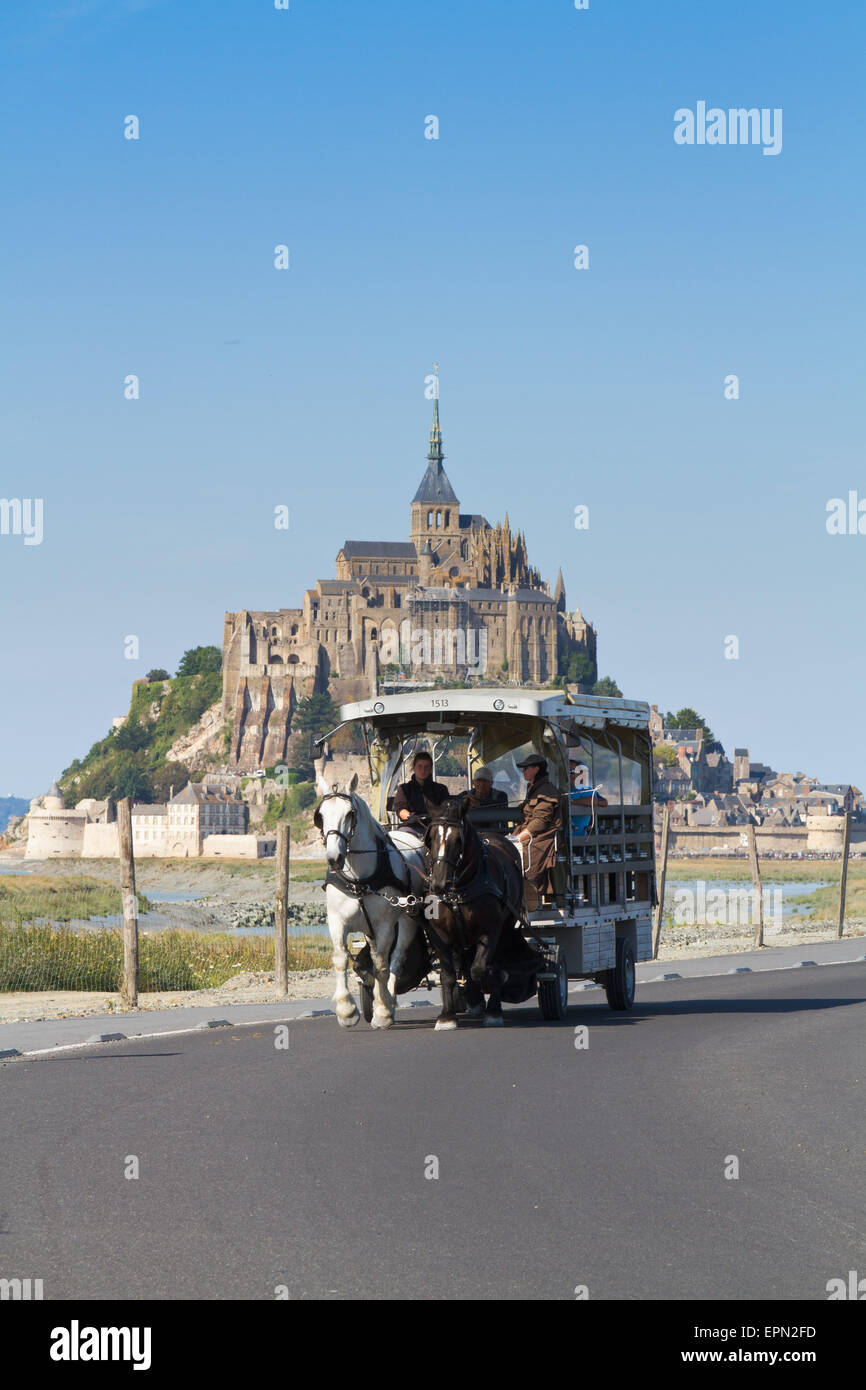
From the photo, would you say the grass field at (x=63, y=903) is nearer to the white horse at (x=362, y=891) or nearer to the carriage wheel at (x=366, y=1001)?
the carriage wheel at (x=366, y=1001)

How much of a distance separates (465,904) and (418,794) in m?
2.10

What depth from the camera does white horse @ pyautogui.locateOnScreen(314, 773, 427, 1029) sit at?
1573 centimetres

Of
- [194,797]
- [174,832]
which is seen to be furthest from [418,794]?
[194,797]

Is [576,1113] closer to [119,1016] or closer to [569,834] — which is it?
[569,834]

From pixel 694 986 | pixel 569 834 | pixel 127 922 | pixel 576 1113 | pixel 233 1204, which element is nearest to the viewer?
pixel 233 1204

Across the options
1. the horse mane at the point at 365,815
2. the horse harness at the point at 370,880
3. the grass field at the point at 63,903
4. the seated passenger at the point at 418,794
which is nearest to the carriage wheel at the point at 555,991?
the seated passenger at the point at 418,794

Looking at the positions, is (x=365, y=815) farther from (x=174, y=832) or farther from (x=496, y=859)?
(x=174, y=832)

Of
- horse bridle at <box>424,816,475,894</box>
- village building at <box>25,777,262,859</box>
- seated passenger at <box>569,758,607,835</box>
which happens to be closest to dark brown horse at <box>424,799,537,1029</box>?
horse bridle at <box>424,816,475,894</box>

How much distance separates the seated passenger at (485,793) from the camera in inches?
720

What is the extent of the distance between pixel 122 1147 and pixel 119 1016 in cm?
948

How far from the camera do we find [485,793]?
60.4 ft

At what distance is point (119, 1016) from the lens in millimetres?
19328

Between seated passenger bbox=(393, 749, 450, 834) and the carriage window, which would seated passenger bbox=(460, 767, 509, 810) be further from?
the carriage window
